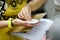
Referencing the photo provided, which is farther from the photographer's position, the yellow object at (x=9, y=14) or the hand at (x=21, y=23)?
the yellow object at (x=9, y=14)

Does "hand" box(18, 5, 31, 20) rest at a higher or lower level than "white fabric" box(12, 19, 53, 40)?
higher

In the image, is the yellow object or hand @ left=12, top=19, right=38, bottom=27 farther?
the yellow object

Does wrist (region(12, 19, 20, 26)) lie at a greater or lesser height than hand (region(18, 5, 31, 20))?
lesser

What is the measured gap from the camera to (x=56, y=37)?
3.22 feet

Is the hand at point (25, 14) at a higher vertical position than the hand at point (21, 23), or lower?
higher

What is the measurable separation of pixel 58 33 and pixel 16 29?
33 centimetres

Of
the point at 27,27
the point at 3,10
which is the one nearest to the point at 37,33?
the point at 27,27

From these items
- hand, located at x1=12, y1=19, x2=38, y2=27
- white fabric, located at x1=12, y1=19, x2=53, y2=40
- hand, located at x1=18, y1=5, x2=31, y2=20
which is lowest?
white fabric, located at x1=12, y1=19, x2=53, y2=40

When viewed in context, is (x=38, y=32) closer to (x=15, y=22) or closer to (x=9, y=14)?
(x=15, y=22)

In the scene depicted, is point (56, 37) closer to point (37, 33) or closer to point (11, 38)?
point (37, 33)

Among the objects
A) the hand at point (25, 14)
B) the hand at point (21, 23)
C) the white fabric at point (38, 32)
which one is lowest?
the white fabric at point (38, 32)

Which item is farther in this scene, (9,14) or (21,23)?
(9,14)

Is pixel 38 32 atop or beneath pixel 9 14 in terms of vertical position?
beneath

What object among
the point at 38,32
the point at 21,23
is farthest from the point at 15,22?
the point at 38,32
